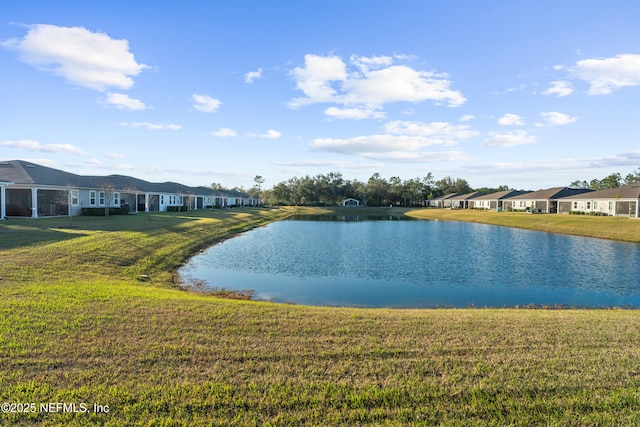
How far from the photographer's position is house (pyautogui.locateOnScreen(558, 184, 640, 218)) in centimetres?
3853

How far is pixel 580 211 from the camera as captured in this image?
148 feet

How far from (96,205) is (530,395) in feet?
113

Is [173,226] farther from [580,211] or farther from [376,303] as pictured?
[580,211]

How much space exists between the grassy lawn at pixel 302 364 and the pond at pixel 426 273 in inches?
157

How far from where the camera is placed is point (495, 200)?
2630 inches

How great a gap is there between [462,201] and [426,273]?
72616mm

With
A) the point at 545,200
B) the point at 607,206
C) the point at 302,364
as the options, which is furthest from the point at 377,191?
the point at 302,364

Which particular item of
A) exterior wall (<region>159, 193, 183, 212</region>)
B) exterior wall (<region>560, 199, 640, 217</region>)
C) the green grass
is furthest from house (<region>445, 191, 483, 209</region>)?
exterior wall (<region>159, 193, 183, 212</region>)

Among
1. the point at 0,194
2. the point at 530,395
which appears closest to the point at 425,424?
the point at 530,395

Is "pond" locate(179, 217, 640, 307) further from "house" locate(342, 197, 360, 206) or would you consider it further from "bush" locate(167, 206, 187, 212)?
"house" locate(342, 197, 360, 206)

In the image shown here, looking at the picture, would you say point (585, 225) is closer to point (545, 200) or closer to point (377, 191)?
point (545, 200)

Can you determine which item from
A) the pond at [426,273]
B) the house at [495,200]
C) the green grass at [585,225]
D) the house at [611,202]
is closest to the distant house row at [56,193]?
the pond at [426,273]

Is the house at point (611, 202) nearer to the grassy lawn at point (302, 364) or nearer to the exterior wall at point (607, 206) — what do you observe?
the exterior wall at point (607, 206)

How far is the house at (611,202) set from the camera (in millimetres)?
38531
